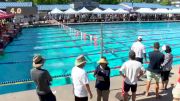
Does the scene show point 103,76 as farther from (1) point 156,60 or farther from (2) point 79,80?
(1) point 156,60

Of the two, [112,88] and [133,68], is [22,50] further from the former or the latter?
[133,68]

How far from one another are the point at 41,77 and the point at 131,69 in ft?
6.52

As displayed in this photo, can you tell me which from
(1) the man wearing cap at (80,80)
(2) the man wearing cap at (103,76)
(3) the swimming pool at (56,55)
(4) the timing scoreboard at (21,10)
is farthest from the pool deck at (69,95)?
(4) the timing scoreboard at (21,10)

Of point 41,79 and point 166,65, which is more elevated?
point 41,79

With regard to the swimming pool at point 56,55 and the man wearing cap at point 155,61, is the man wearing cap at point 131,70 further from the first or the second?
the swimming pool at point 56,55

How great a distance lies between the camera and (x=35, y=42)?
21859 millimetres

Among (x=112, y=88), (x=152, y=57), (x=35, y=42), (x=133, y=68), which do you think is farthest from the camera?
(x=35, y=42)

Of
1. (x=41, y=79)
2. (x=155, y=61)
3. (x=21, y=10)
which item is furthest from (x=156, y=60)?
(x=21, y=10)

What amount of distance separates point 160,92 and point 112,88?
1.27 metres

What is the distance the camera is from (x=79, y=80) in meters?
5.22

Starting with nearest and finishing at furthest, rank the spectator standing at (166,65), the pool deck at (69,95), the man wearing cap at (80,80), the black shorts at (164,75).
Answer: the man wearing cap at (80,80)
the pool deck at (69,95)
the spectator standing at (166,65)
the black shorts at (164,75)

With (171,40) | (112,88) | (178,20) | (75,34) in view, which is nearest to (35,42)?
(75,34)

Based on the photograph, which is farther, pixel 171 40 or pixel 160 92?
pixel 171 40

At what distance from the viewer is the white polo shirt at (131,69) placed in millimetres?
6031
